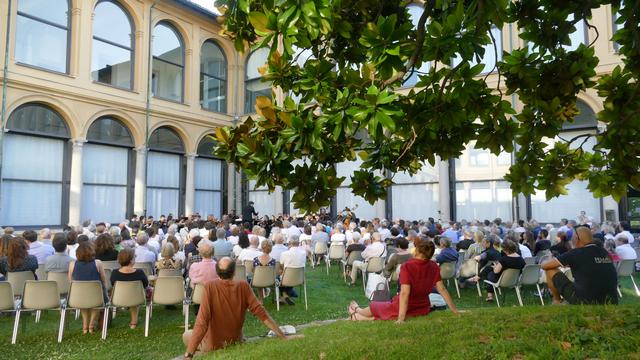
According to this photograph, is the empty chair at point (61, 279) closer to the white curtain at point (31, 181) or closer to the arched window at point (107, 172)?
the white curtain at point (31, 181)

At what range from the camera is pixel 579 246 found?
5.52 meters

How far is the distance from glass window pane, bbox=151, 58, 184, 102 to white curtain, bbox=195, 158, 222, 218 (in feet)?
11.3

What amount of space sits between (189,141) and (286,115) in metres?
20.8

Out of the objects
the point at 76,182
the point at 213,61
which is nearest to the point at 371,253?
the point at 76,182

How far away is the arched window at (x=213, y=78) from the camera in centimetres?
2423

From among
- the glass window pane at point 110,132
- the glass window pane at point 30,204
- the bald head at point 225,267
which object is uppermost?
the glass window pane at point 110,132

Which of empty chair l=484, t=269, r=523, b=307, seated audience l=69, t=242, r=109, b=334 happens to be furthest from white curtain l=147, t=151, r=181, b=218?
empty chair l=484, t=269, r=523, b=307

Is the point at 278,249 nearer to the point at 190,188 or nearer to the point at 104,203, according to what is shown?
the point at 104,203

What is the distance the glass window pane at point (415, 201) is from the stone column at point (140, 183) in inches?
445

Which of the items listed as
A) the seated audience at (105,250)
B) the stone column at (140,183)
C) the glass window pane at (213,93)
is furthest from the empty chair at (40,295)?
the glass window pane at (213,93)

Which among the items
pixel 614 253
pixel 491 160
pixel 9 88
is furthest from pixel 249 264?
pixel 491 160

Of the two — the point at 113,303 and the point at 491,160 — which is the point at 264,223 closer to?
the point at 491,160

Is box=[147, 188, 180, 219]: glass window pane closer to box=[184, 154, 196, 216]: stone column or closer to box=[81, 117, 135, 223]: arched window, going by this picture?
box=[184, 154, 196, 216]: stone column

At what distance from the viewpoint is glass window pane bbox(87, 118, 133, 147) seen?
19.1 meters
